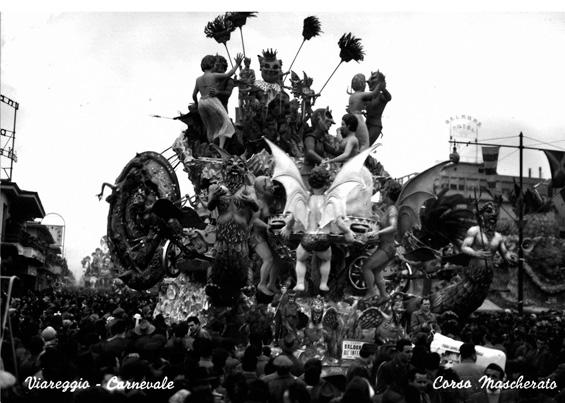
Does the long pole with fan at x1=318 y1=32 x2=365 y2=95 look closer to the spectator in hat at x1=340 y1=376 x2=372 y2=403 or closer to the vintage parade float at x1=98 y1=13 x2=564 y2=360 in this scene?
the vintage parade float at x1=98 y1=13 x2=564 y2=360

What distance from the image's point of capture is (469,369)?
11812mm

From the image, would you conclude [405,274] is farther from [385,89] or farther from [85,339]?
[85,339]

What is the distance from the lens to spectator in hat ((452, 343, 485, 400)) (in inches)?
455

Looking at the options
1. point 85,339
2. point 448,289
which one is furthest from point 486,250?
point 85,339

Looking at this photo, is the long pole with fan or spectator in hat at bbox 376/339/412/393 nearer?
spectator in hat at bbox 376/339/412/393

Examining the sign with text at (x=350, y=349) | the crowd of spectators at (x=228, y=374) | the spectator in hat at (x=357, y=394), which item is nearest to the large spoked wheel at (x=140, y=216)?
the sign with text at (x=350, y=349)

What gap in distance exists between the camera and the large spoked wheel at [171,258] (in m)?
21.1

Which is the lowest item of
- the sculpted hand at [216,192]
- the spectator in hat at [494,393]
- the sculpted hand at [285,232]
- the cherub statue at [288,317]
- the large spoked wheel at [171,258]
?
the spectator in hat at [494,393]

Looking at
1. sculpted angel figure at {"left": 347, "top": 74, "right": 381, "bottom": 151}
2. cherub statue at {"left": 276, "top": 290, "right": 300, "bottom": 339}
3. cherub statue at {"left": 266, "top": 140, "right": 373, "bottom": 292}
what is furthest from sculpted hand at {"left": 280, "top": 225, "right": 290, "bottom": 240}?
sculpted angel figure at {"left": 347, "top": 74, "right": 381, "bottom": 151}

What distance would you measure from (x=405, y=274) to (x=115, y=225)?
591 cm

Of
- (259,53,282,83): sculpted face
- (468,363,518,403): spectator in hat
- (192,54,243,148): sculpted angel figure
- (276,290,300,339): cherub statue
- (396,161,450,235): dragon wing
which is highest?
(259,53,282,83): sculpted face

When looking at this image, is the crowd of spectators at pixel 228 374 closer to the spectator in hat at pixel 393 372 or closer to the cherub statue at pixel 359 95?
the spectator in hat at pixel 393 372

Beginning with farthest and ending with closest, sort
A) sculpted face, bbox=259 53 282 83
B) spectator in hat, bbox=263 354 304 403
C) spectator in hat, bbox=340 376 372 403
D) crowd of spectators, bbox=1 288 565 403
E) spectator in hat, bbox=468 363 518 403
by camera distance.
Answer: sculpted face, bbox=259 53 282 83 < spectator in hat, bbox=468 363 518 403 < spectator in hat, bbox=263 354 304 403 < crowd of spectators, bbox=1 288 565 403 < spectator in hat, bbox=340 376 372 403

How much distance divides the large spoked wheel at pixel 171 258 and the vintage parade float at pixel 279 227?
30 mm
